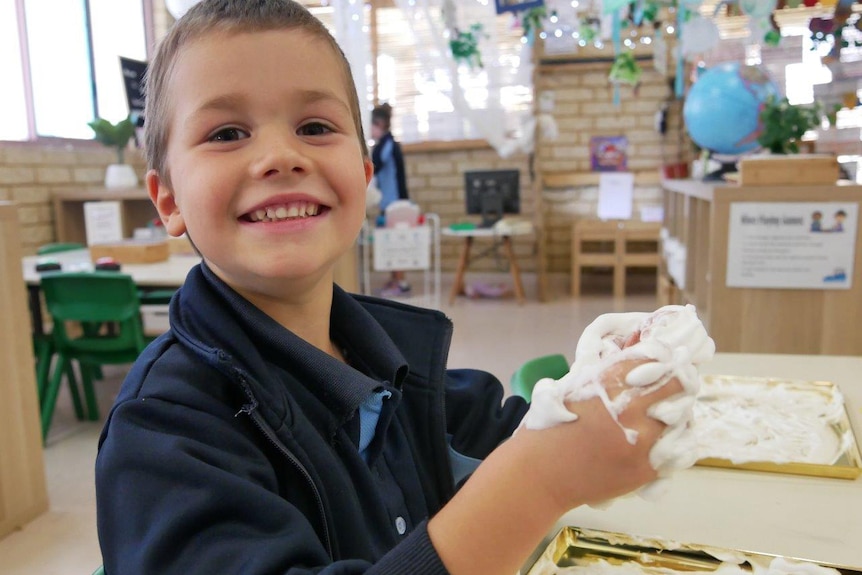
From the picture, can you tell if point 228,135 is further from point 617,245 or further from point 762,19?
point 617,245

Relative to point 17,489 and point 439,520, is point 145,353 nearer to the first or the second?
point 439,520

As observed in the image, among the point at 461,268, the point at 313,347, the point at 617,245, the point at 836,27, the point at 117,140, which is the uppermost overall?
the point at 836,27

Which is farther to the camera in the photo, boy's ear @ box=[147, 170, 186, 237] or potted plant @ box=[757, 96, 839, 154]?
potted plant @ box=[757, 96, 839, 154]

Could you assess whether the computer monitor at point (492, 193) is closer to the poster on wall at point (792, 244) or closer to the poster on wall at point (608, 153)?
the poster on wall at point (608, 153)

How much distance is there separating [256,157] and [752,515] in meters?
0.62

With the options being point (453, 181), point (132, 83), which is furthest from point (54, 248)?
point (453, 181)

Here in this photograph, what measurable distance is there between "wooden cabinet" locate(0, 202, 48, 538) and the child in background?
3648 mm

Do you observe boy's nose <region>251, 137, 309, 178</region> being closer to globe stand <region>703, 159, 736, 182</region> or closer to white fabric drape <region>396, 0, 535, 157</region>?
globe stand <region>703, 159, 736, 182</region>

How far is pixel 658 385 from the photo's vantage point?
0.48m

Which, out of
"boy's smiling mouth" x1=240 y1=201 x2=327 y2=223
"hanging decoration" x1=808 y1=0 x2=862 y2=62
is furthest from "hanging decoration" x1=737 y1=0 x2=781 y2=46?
"boy's smiling mouth" x1=240 y1=201 x2=327 y2=223

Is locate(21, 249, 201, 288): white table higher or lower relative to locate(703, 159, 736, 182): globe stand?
lower

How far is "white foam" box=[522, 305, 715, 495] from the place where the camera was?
0.47 m

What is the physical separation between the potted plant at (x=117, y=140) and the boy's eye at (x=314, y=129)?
4.28m

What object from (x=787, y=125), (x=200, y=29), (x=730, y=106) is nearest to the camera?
(x=200, y=29)
